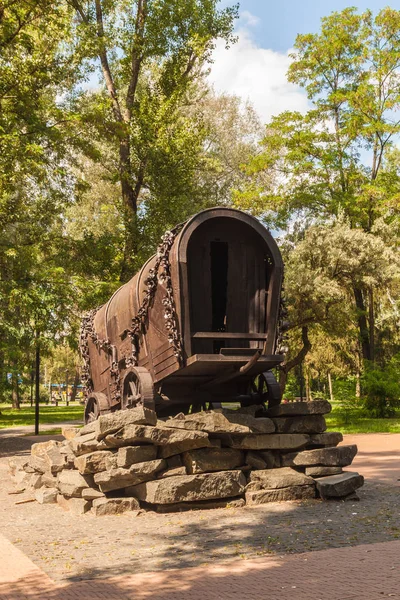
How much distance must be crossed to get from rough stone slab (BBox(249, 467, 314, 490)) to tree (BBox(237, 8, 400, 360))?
840 inches

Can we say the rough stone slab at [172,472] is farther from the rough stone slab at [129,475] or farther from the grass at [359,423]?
the grass at [359,423]

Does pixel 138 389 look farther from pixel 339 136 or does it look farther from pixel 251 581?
pixel 339 136

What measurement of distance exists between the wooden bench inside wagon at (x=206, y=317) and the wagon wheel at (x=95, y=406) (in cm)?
198

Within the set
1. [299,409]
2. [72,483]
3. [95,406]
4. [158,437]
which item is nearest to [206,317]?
[158,437]

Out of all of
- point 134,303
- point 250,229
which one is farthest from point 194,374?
point 250,229

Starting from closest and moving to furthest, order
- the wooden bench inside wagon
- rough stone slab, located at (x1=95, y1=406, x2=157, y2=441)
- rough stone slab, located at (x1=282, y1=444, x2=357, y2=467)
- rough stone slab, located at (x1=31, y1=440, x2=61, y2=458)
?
rough stone slab, located at (x1=95, y1=406, x2=157, y2=441) → the wooden bench inside wagon → rough stone slab, located at (x1=282, y1=444, x2=357, y2=467) → rough stone slab, located at (x1=31, y1=440, x2=61, y2=458)

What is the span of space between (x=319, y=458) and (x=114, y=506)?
10.7 feet

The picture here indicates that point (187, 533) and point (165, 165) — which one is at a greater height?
point (165, 165)

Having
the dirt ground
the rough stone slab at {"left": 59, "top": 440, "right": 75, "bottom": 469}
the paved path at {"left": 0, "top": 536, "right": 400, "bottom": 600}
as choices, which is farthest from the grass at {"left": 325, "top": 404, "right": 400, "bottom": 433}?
the paved path at {"left": 0, "top": 536, "right": 400, "bottom": 600}

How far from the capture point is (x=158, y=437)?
32.9 ft

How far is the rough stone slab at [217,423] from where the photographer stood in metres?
10.3

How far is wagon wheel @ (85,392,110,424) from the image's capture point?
14.0 metres

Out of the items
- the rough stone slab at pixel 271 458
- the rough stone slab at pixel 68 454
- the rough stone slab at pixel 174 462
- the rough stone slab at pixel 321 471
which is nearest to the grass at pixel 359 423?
the rough stone slab at pixel 321 471

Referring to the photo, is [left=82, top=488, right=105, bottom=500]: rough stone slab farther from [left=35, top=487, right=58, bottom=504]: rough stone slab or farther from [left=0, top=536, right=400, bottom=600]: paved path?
[left=0, top=536, right=400, bottom=600]: paved path
